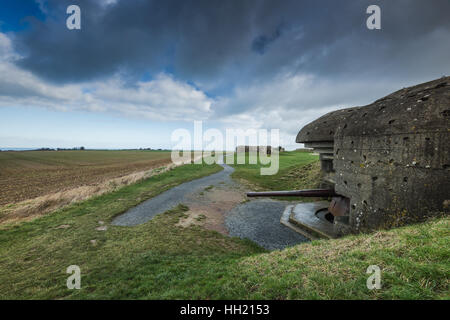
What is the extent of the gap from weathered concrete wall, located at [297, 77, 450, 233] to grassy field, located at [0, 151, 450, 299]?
793 millimetres

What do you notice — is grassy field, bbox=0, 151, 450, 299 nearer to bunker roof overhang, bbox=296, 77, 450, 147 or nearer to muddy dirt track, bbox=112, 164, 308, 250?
muddy dirt track, bbox=112, 164, 308, 250

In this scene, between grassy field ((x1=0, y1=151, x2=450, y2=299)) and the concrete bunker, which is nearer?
grassy field ((x1=0, y1=151, x2=450, y2=299))

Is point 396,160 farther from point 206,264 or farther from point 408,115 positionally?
point 206,264

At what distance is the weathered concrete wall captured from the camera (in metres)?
4.40

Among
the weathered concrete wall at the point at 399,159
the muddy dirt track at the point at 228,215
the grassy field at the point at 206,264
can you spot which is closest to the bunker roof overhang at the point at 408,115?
the weathered concrete wall at the point at 399,159

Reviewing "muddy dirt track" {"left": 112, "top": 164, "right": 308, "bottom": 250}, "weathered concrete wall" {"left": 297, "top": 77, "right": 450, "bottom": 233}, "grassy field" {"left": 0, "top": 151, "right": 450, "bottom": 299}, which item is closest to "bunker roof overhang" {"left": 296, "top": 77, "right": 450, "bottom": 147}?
"weathered concrete wall" {"left": 297, "top": 77, "right": 450, "bottom": 233}

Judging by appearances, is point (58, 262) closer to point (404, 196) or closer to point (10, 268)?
point (10, 268)

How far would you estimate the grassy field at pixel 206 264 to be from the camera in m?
2.83

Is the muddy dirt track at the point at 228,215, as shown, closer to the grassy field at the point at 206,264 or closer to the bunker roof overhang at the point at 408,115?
the grassy field at the point at 206,264

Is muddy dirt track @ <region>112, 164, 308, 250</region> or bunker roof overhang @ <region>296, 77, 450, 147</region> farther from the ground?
bunker roof overhang @ <region>296, 77, 450, 147</region>

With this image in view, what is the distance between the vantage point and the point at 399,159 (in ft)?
16.5

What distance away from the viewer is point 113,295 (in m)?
4.15

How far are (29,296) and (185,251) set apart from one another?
396 centimetres

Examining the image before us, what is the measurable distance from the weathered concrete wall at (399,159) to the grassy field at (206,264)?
79 centimetres
